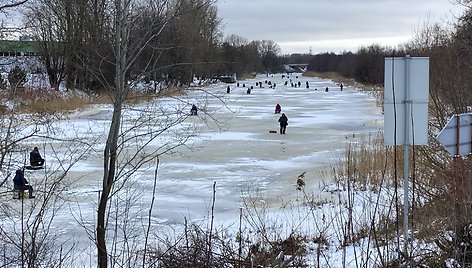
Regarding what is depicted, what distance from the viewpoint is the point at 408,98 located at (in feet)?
19.2

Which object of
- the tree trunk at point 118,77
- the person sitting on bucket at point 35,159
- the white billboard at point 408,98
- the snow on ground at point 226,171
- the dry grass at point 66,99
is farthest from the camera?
the person sitting on bucket at point 35,159

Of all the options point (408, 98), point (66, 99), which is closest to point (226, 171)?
point (408, 98)

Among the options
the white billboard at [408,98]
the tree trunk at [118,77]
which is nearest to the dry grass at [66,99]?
the tree trunk at [118,77]

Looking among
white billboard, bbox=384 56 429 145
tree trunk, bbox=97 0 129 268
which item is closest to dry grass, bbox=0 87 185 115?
tree trunk, bbox=97 0 129 268

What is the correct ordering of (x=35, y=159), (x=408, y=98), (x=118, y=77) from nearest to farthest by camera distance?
(x=408, y=98)
(x=118, y=77)
(x=35, y=159)

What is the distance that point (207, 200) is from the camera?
14117mm

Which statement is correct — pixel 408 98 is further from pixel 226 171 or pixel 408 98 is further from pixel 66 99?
pixel 66 99

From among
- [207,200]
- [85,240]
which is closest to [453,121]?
[85,240]

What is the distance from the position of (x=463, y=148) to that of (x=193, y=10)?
3397mm

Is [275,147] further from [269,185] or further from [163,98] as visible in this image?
[163,98]

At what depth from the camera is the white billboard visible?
5828mm

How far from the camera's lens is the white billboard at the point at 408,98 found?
583 cm

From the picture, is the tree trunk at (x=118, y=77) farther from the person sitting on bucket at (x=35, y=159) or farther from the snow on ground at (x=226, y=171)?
the person sitting on bucket at (x=35, y=159)

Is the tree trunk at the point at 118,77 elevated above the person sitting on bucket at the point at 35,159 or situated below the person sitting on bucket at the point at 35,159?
above
